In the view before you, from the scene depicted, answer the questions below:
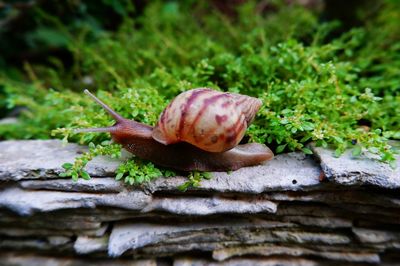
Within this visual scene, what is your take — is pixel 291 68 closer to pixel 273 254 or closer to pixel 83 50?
pixel 273 254

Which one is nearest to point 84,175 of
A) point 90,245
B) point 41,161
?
point 41,161

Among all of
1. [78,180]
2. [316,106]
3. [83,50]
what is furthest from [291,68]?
[83,50]

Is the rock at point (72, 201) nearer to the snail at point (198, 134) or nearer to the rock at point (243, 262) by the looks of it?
the snail at point (198, 134)

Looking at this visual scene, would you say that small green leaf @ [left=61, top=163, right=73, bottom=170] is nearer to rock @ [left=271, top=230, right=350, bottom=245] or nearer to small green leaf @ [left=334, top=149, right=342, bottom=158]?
rock @ [left=271, top=230, right=350, bottom=245]

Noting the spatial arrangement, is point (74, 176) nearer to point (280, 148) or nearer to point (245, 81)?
point (280, 148)

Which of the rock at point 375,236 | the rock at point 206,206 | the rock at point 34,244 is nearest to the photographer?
the rock at point 206,206

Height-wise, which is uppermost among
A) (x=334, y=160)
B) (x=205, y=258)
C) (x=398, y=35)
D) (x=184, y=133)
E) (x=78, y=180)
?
(x=398, y=35)

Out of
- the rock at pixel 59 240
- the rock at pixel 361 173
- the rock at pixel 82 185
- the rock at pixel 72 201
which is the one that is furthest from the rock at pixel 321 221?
the rock at pixel 59 240
